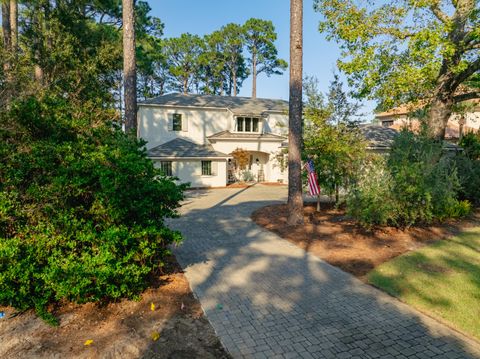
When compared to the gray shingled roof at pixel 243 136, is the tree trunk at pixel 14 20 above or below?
above

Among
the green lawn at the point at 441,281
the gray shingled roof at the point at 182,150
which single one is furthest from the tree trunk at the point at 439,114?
the gray shingled roof at the point at 182,150

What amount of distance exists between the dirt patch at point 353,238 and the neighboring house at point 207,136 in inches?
476

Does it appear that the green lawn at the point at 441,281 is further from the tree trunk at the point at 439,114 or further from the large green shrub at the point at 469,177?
the tree trunk at the point at 439,114

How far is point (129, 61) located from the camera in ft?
40.0

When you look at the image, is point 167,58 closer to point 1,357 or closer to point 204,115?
point 204,115

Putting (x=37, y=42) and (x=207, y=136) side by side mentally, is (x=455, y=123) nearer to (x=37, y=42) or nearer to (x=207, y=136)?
(x=207, y=136)

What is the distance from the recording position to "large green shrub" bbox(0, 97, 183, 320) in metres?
4.77

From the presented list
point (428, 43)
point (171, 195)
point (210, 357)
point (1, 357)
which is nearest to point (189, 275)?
point (171, 195)

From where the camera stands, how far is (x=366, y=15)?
41.7 feet

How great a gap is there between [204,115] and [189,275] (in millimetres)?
21774

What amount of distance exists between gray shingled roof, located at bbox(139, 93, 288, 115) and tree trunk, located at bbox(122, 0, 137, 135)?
506 inches

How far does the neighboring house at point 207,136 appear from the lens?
79.9 feet

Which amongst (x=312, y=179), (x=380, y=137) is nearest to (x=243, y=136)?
(x=380, y=137)

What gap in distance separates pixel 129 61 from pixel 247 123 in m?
16.2
